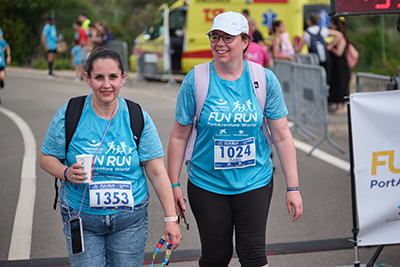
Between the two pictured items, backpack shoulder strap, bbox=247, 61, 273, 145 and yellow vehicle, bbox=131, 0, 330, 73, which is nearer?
backpack shoulder strap, bbox=247, 61, 273, 145

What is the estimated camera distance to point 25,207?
6648 mm

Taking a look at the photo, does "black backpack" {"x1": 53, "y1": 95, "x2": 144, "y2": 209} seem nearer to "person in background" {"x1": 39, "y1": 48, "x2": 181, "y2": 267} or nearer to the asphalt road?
"person in background" {"x1": 39, "y1": 48, "x2": 181, "y2": 267}

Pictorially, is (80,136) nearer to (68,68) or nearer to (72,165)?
(72,165)

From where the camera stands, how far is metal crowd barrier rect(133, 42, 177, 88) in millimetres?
18094

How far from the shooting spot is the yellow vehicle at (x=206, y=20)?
1708 cm

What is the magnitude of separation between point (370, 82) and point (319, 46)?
605 cm

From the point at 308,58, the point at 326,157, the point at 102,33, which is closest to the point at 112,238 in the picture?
the point at 326,157

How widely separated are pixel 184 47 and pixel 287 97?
22.5 feet

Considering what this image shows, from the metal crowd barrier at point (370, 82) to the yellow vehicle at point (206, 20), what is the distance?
918 cm

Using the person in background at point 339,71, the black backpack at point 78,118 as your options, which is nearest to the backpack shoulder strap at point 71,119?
the black backpack at point 78,118

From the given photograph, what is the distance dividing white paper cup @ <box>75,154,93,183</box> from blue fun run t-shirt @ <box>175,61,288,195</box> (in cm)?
88

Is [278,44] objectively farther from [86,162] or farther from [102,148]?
[86,162]

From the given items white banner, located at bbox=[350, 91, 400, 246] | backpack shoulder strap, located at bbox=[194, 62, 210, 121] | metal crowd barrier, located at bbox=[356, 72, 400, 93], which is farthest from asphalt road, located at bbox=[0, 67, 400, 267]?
backpack shoulder strap, located at bbox=[194, 62, 210, 121]

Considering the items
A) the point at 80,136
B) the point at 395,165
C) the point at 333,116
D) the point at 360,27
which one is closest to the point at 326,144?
the point at 333,116
